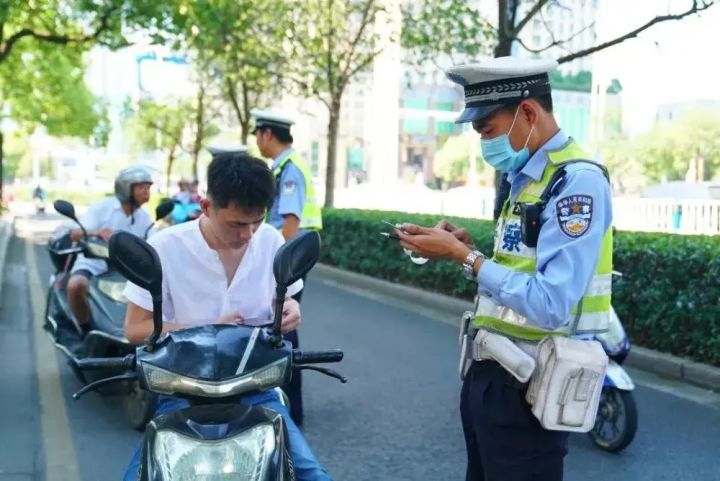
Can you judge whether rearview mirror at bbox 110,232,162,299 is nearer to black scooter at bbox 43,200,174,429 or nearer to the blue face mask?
the blue face mask

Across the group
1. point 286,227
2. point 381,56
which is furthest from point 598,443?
point 381,56

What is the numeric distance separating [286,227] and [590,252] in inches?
126

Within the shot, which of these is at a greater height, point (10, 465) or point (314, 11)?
point (314, 11)

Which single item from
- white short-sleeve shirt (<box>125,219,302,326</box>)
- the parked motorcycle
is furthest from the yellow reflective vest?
the parked motorcycle

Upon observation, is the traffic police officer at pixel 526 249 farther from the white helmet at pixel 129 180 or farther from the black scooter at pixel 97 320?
the white helmet at pixel 129 180

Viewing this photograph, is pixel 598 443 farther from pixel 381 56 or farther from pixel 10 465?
pixel 381 56

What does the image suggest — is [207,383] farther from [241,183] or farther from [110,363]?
[241,183]

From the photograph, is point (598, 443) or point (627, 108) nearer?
point (598, 443)

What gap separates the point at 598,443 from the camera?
16.9 ft

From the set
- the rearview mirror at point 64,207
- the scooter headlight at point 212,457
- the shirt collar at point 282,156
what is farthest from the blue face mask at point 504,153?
the rearview mirror at point 64,207

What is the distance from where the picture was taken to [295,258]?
2.34 metres

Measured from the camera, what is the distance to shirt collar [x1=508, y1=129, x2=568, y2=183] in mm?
2412

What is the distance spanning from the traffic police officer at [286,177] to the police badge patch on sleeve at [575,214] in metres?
3.13

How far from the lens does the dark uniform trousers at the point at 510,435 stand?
242cm
